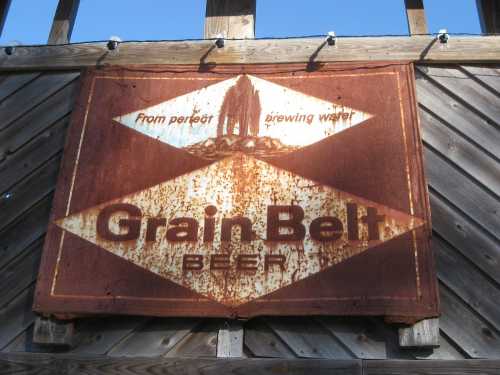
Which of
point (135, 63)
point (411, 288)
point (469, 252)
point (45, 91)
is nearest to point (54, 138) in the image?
point (45, 91)

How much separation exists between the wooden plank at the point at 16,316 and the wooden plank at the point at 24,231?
245 mm

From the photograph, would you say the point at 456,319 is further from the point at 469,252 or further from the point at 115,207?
the point at 115,207

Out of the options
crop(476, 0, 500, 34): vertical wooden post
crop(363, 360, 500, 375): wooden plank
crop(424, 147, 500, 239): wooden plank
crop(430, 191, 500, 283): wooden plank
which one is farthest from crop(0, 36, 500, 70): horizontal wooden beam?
crop(363, 360, 500, 375): wooden plank

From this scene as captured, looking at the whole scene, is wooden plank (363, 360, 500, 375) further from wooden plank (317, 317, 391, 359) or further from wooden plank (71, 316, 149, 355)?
wooden plank (71, 316, 149, 355)

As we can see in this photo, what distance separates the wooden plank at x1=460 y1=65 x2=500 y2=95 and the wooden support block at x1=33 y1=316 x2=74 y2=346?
9.08 feet

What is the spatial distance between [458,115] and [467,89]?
8.3 inches

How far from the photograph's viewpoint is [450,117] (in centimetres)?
307

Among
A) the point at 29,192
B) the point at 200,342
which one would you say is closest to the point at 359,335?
the point at 200,342

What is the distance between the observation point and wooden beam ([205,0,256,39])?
11.7 ft

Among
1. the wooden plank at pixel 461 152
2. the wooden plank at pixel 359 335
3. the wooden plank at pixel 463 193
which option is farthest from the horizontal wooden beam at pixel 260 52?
the wooden plank at pixel 359 335

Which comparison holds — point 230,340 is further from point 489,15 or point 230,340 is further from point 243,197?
point 489,15

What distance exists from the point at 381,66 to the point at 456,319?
5.10 feet

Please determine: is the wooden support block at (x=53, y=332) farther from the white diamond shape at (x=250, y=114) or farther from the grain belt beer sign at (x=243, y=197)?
the white diamond shape at (x=250, y=114)

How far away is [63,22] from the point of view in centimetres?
379
